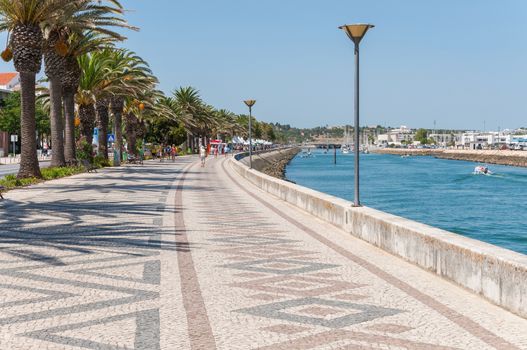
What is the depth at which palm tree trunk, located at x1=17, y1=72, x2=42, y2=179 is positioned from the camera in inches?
1104

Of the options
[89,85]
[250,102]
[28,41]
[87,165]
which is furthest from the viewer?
[89,85]

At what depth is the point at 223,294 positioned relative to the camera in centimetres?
750

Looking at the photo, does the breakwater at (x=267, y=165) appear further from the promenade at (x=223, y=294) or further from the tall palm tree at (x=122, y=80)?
the promenade at (x=223, y=294)

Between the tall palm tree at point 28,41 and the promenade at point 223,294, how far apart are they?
1534cm

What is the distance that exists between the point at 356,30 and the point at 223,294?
25.1ft

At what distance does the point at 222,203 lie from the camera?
65.7 feet

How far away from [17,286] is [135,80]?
40.1 m

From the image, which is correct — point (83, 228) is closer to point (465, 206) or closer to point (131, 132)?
point (465, 206)

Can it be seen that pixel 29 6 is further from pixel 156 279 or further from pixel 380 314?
pixel 380 314

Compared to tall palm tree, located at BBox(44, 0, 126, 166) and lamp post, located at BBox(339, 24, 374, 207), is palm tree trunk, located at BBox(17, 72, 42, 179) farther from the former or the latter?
lamp post, located at BBox(339, 24, 374, 207)

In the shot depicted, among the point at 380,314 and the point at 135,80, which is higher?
the point at 135,80

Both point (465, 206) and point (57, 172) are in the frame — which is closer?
point (57, 172)

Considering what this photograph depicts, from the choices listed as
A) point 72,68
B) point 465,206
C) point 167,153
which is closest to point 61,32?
point 72,68

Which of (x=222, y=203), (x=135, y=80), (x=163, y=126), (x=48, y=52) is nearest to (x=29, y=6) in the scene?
(x=48, y=52)
